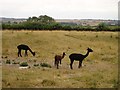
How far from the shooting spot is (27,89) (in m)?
15.5

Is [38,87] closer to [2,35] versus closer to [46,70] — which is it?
[46,70]

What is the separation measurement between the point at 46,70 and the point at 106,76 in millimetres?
4211

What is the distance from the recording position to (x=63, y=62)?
1048 inches

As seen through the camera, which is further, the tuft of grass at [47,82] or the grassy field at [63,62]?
the grassy field at [63,62]

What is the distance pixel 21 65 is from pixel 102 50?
1431cm

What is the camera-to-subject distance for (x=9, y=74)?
1973cm

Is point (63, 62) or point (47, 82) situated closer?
point (47, 82)

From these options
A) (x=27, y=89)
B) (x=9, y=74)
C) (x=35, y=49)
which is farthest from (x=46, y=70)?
(x=35, y=49)

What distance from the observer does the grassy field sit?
17.6m

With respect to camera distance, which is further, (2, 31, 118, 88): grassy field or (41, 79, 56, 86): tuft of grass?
(2, 31, 118, 88): grassy field

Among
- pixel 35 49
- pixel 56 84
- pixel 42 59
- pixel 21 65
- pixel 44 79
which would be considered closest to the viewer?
pixel 56 84

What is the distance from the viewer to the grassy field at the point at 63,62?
17625 millimetres

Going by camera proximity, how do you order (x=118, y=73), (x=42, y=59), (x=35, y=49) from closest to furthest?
(x=118, y=73)
(x=42, y=59)
(x=35, y=49)

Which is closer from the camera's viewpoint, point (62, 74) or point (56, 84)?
point (56, 84)
